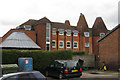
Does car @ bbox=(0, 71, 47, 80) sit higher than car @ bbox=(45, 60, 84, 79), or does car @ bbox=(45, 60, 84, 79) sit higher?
car @ bbox=(0, 71, 47, 80)

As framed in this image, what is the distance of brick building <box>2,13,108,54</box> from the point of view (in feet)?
119

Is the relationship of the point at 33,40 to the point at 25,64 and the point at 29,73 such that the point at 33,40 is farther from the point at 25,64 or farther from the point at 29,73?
the point at 29,73

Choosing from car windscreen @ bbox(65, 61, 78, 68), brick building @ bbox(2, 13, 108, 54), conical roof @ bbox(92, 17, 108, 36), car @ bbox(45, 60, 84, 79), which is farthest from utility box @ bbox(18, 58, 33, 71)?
conical roof @ bbox(92, 17, 108, 36)

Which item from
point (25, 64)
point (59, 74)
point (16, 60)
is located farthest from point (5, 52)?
point (59, 74)

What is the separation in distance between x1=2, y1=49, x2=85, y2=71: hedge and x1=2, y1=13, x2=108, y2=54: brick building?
15.2 m

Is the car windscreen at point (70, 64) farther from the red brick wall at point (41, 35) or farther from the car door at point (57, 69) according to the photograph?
the red brick wall at point (41, 35)

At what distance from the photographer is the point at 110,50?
2458cm

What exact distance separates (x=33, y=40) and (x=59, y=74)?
73.5 ft

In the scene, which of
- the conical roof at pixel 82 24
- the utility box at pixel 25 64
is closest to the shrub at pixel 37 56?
the utility box at pixel 25 64

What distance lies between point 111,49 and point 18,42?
1816cm

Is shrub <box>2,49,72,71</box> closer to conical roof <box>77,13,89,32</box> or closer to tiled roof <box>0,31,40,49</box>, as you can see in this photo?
tiled roof <box>0,31,40,49</box>

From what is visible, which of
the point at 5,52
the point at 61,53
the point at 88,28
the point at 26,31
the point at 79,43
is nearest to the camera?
the point at 5,52

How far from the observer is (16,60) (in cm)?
1702

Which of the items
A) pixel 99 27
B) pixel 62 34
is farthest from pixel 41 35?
pixel 99 27
